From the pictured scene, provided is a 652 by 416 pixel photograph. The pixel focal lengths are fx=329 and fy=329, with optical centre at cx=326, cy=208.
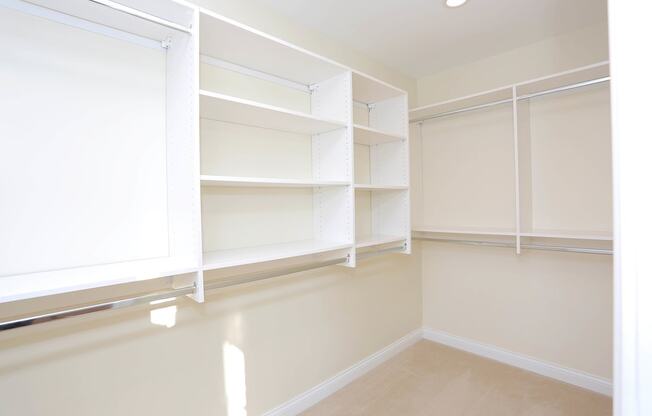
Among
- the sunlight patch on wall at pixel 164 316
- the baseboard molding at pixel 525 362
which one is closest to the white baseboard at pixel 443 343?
the baseboard molding at pixel 525 362

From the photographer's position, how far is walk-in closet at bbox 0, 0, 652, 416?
1205 millimetres

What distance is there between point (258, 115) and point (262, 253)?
71cm

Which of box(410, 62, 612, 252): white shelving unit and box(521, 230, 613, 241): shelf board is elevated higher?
box(410, 62, 612, 252): white shelving unit

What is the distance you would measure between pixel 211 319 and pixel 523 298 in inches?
92.5

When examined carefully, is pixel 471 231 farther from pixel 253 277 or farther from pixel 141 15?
pixel 141 15

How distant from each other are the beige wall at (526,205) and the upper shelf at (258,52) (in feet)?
4.88

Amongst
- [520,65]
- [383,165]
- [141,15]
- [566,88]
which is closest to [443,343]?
[383,165]

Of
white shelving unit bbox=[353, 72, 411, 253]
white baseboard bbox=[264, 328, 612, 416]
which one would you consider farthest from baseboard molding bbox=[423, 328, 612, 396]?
white shelving unit bbox=[353, 72, 411, 253]

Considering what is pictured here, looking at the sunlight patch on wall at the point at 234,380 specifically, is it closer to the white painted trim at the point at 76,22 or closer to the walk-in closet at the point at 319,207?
the walk-in closet at the point at 319,207

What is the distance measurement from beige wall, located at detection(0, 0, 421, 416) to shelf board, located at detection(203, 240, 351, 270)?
9.6 inches

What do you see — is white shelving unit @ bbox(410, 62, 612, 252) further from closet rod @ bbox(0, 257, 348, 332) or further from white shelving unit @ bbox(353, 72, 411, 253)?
closet rod @ bbox(0, 257, 348, 332)

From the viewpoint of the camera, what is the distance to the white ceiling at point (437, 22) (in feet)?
6.49

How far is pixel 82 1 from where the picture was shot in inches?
46.8

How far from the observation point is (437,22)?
216cm
